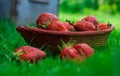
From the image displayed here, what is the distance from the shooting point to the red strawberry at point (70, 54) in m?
2.71

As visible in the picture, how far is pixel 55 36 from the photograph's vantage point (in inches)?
120

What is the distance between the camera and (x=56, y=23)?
10.2 feet

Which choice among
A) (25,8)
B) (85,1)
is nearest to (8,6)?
(25,8)

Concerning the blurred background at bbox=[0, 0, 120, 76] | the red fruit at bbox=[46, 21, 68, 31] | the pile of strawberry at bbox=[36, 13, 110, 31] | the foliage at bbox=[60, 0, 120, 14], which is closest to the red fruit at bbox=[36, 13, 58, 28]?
the pile of strawberry at bbox=[36, 13, 110, 31]

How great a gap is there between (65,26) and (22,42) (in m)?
0.52

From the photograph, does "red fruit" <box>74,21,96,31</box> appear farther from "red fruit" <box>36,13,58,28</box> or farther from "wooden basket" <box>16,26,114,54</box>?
"red fruit" <box>36,13,58,28</box>

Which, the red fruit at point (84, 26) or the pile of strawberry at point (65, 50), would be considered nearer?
the pile of strawberry at point (65, 50)

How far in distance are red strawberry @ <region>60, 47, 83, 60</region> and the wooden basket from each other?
0.28 m

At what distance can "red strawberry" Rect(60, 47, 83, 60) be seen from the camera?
271 cm

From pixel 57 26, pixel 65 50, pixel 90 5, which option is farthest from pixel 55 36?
pixel 90 5

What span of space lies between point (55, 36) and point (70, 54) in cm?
36

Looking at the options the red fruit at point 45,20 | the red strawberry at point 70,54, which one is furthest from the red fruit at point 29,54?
the red fruit at point 45,20

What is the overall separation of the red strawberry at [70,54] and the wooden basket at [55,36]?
0.28 metres

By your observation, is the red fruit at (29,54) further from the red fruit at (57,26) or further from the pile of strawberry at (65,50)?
the red fruit at (57,26)
